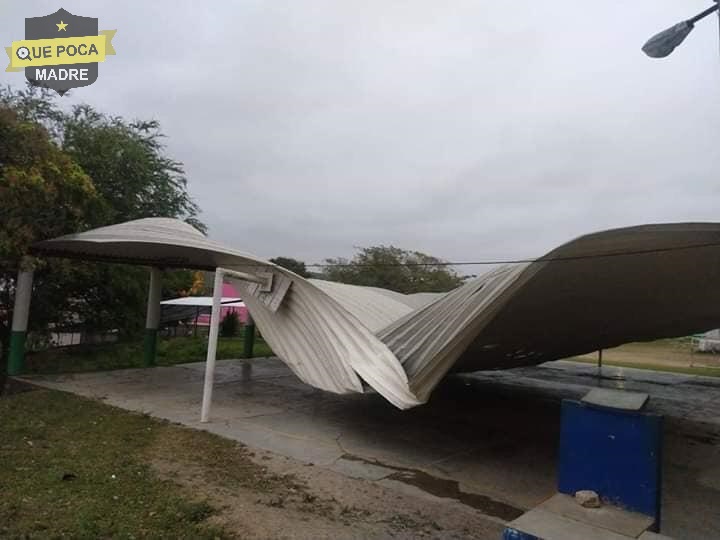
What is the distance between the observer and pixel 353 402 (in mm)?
9359

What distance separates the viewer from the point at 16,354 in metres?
9.77

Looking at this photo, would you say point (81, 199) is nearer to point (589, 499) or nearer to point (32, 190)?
point (32, 190)

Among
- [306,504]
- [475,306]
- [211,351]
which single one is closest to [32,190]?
[211,351]

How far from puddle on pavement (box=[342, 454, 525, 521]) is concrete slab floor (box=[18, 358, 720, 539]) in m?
0.01

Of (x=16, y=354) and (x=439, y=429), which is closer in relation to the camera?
(x=439, y=429)

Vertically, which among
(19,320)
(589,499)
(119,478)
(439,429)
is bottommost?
(439,429)

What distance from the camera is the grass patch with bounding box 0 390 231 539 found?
11.6 feet

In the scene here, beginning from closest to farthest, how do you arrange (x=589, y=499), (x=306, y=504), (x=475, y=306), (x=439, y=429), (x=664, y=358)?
(x=589, y=499) → (x=306, y=504) → (x=475, y=306) → (x=439, y=429) → (x=664, y=358)

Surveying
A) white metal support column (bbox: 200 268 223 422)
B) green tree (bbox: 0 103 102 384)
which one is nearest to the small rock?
white metal support column (bbox: 200 268 223 422)

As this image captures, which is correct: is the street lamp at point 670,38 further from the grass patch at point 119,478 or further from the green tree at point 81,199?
the green tree at point 81,199

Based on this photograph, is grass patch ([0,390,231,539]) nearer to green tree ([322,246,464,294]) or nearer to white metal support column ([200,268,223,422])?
white metal support column ([200,268,223,422])

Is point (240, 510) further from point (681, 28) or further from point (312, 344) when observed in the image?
point (681, 28)

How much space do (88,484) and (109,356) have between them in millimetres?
10289

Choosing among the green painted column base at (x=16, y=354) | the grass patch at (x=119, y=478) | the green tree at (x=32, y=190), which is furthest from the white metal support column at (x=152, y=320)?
the grass patch at (x=119, y=478)
